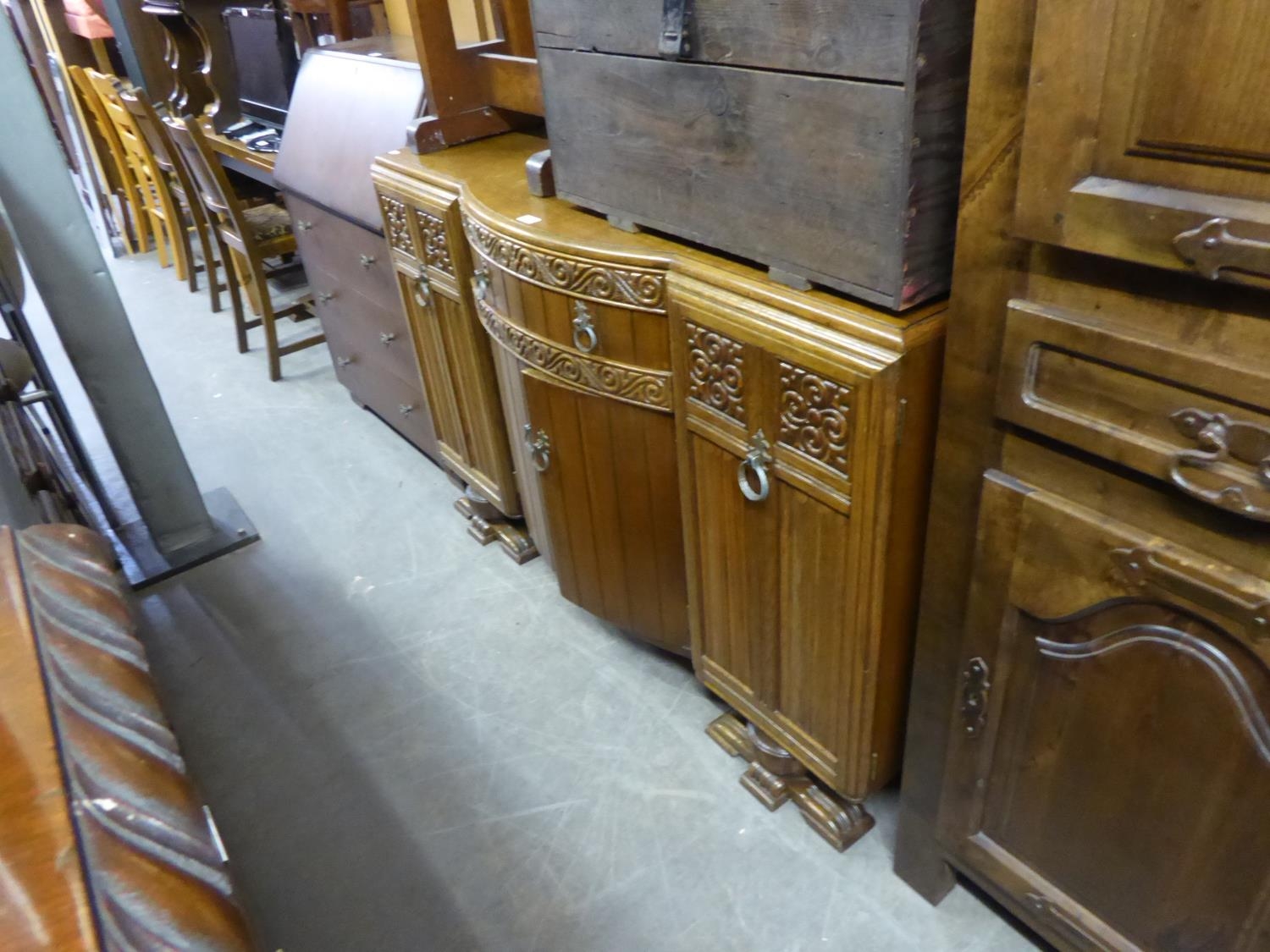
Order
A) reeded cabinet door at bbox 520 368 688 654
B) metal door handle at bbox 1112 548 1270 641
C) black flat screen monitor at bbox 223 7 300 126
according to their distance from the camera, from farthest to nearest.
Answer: black flat screen monitor at bbox 223 7 300 126
reeded cabinet door at bbox 520 368 688 654
metal door handle at bbox 1112 548 1270 641

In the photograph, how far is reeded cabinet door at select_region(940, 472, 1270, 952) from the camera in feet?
2.69

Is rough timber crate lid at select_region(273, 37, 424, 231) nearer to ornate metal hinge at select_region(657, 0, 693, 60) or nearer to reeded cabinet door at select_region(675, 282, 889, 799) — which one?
ornate metal hinge at select_region(657, 0, 693, 60)

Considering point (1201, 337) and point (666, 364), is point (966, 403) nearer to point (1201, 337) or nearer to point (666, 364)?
point (1201, 337)

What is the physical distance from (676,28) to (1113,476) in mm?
720

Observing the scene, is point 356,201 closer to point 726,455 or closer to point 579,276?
point 579,276

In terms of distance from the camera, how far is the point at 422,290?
1.94 metres

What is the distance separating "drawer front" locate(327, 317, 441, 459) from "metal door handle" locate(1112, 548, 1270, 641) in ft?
5.79

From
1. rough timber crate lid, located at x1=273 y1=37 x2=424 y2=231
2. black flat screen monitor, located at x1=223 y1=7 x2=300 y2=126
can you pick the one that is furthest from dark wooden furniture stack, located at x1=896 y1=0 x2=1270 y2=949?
black flat screen monitor, located at x1=223 y1=7 x2=300 y2=126

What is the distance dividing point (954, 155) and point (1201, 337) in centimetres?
34

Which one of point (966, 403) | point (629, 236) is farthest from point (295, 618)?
point (966, 403)

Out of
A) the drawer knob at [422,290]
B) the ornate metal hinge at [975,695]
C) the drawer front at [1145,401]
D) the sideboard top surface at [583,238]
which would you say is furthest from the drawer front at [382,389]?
the drawer front at [1145,401]

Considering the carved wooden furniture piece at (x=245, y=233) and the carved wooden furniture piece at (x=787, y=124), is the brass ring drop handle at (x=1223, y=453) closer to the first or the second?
the carved wooden furniture piece at (x=787, y=124)

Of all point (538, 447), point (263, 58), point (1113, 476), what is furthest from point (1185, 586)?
point (263, 58)

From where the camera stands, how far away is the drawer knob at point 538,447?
1.59 m
